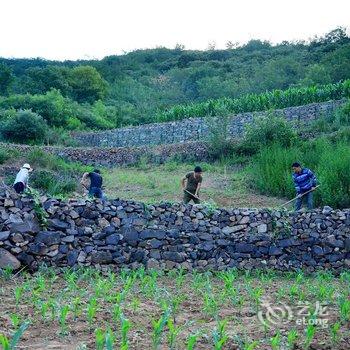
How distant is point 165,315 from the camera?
5137 mm

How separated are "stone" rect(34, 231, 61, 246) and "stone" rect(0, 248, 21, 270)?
18.7 inches

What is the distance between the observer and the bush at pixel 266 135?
906 inches

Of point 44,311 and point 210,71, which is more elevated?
point 210,71

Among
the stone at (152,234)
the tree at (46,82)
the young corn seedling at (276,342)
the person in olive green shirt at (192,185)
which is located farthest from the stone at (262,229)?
the tree at (46,82)

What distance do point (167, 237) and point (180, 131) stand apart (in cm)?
2045

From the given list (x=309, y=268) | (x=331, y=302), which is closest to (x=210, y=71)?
(x=309, y=268)

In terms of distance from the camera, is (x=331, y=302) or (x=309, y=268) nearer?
(x=331, y=302)

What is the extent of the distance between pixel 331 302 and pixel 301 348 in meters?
2.09

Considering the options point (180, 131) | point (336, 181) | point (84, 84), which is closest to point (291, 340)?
point (336, 181)

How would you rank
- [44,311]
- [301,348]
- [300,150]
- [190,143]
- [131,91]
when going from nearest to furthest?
[301,348] → [44,311] → [300,150] → [190,143] → [131,91]

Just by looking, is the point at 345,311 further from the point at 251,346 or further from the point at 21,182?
the point at 21,182

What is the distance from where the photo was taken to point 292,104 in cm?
3166

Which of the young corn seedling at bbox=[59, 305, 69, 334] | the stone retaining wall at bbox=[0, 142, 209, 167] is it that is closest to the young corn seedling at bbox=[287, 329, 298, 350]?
the young corn seedling at bbox=[59, 305, 69, 334]

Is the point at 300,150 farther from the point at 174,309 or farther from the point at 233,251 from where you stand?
the point at 174,309
